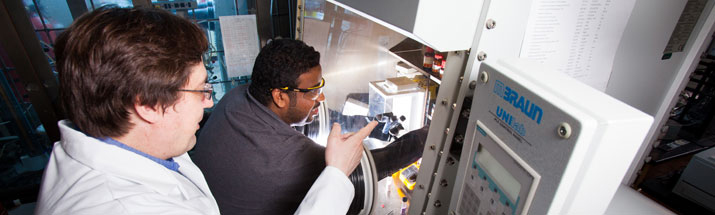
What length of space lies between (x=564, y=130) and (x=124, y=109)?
90cm

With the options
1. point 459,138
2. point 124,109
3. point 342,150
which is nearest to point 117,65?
point 124,109

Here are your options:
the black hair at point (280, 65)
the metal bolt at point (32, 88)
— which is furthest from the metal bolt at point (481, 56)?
the metal bolt at point (32, 88)

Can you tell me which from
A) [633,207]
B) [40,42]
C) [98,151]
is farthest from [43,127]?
[633,207]

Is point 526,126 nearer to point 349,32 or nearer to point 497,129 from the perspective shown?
point 497,129

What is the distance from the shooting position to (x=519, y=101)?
594mm

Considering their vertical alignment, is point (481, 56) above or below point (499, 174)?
above

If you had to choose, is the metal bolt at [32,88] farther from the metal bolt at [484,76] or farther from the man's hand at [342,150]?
the metal bolt at [484,76]

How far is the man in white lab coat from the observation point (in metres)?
0.68

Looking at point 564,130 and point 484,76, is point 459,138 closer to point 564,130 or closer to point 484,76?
point 484,76

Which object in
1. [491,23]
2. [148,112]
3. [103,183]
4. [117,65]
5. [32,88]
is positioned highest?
[491,23]

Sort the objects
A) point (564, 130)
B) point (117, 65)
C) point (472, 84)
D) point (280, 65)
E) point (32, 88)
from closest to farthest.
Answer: point (564, 130), point (117, 65), point (472, 84), point (280, 65), point (32, 88)

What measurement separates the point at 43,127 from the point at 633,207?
12.3 ft

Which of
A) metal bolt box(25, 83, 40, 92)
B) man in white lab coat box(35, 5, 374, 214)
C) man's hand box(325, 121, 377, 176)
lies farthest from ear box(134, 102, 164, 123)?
metal bolt box(25, 83, 40, 92)

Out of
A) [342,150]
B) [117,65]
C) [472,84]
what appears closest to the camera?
[117,65]
